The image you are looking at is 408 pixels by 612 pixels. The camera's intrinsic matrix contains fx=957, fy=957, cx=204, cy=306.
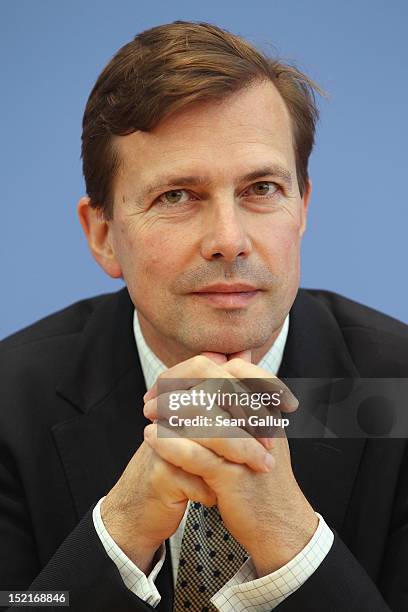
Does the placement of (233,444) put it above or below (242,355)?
below

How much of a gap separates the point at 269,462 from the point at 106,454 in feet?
1.80

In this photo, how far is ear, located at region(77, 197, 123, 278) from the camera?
8.14 feet

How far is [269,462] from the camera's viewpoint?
192 cm

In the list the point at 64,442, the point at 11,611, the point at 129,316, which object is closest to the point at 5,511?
the point at 64,442

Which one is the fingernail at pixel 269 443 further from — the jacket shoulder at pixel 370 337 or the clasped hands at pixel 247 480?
the jacket shoulder at pixel 370 337

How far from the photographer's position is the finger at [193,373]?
1.96m

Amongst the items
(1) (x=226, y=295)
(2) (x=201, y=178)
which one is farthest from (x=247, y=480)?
(2) (x=201, y=178)

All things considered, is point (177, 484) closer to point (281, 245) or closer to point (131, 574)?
point (131, 574)

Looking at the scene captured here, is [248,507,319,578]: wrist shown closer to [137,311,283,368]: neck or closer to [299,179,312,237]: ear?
[137,311,283,368]: neck

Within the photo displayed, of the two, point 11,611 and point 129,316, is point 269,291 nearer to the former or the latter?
point 129,316

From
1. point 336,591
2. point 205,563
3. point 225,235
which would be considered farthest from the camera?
point 205,563

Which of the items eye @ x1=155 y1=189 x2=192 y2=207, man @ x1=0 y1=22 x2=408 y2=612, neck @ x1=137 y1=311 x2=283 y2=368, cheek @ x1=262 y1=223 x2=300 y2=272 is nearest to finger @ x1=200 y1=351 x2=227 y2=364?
man @ x1=0 y1=22 x2=408 y2=612

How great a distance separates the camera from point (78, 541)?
78.3 inches

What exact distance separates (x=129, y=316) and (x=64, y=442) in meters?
0.43
